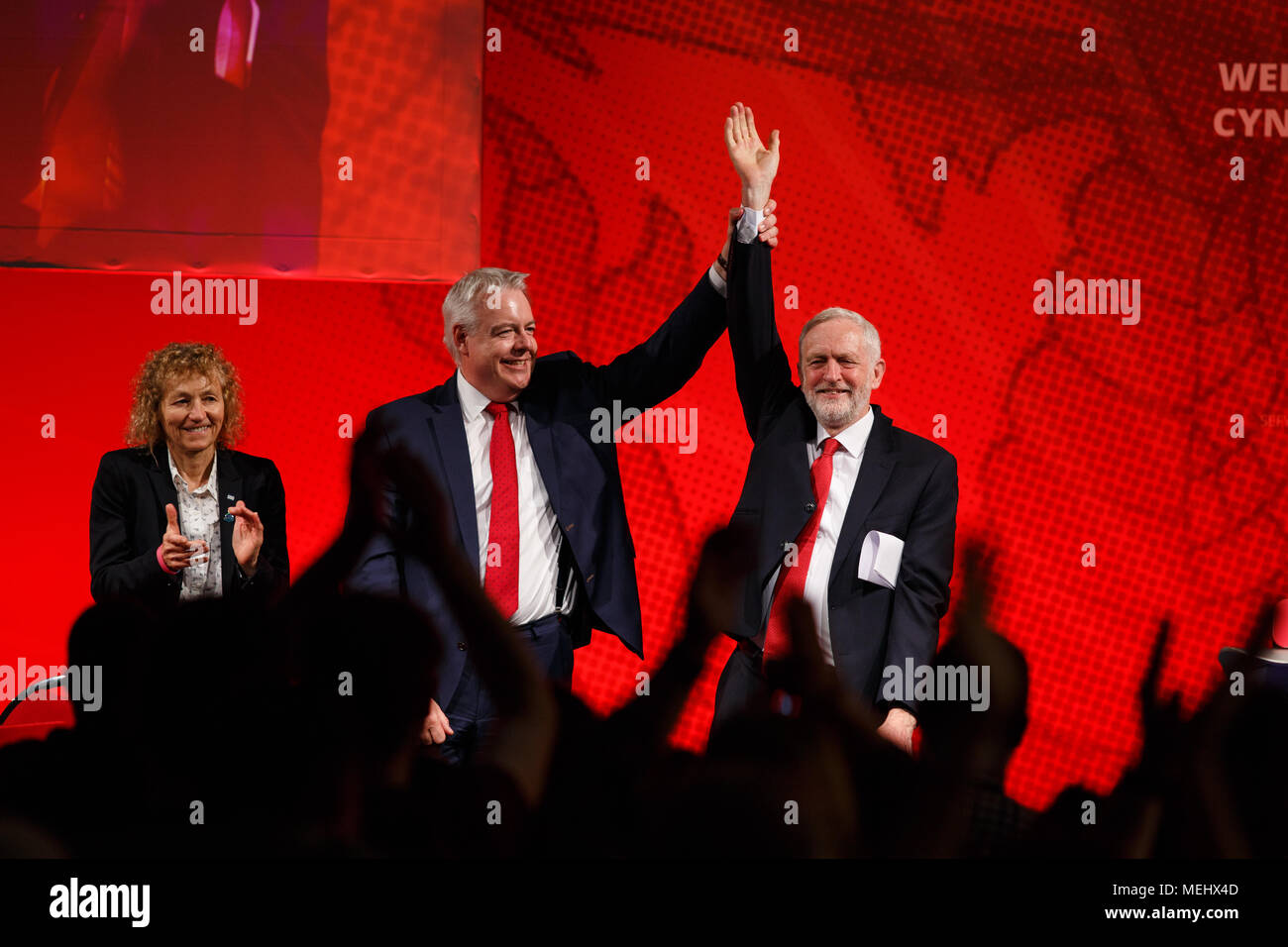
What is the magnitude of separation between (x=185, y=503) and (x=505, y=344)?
950 mm

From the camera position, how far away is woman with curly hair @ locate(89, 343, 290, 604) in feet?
10.3

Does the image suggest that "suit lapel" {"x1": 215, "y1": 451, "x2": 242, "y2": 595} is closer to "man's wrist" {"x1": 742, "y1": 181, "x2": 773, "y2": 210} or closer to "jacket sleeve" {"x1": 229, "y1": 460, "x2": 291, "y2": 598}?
"jacket sleeve" {"x1": 229, "y1": 460, "x2": 291, "y2": 598}

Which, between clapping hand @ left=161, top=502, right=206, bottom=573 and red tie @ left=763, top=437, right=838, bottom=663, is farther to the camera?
clapping hand @ left=161, top=502, right=206, bottom=573

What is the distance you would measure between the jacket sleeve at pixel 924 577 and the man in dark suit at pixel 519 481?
64 cm

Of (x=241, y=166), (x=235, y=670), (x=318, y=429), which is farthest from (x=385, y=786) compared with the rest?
(x=241, y=166)

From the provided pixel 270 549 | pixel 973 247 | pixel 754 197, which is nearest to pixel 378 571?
pixel 270 549

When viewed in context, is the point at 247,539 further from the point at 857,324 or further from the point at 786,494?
the point at 857,324

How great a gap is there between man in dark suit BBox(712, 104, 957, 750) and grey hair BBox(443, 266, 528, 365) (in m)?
0.56

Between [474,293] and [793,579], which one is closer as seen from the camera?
[793,579]

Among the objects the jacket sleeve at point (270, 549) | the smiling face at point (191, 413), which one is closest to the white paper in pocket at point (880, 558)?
the jacket sleeve at point (270, 549)

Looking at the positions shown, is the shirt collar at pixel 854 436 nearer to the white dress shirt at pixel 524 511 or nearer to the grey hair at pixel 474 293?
the white dress shirt at pixel 524 511

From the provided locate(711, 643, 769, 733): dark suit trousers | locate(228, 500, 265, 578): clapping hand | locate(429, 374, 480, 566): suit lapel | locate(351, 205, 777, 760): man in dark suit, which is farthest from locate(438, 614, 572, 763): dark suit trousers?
locate(228, 500, 265, 578): clapping hand

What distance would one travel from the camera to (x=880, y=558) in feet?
9.39

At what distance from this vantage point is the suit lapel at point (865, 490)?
2914 millimetres
